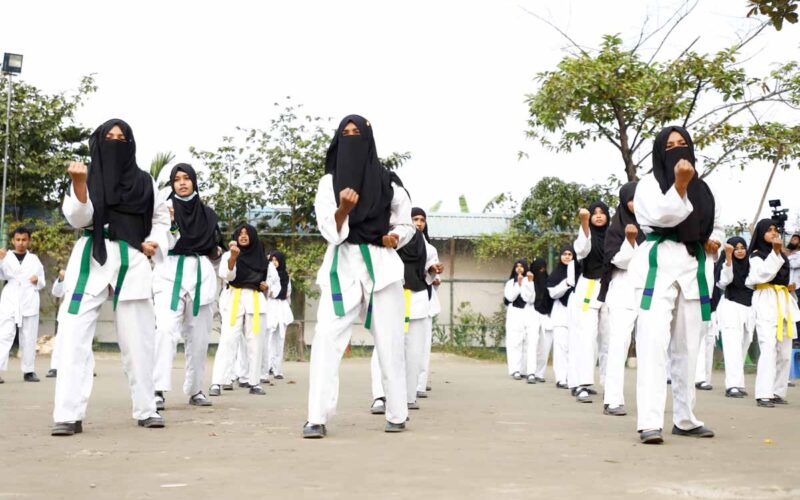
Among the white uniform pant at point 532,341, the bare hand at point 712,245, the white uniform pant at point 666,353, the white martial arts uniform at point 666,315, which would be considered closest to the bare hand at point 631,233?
the white martial arts uniform at point 666,315

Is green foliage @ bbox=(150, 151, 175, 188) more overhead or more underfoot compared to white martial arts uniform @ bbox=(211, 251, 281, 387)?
more overhead

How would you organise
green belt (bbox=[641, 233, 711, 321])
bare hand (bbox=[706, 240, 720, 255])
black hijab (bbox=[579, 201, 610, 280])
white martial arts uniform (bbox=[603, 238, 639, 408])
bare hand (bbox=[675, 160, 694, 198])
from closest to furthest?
bare hand (bbox=[675, 160, 694, 198])
green belt (bbox=[641, 233, 711, 321])
bare hand (bbox=[706, 240, 720, 255])
white martial arts uniform (bbox=[603, 238, 639, 408])
black hijab (bbox=[579, 201, 610, 280])

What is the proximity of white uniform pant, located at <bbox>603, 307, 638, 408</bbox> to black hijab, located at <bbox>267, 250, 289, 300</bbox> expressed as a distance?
24.1ft

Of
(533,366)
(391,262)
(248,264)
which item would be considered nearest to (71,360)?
(391,262)

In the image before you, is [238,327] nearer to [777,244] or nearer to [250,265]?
[250,265]

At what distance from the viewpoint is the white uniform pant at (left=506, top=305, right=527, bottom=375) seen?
1809 cm

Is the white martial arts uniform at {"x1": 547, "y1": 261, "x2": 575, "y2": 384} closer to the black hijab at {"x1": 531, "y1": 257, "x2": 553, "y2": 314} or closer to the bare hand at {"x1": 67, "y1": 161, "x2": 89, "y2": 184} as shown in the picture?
the black hijab at {"x1": 531, "y1": 257, "x2": 553, "y2": 314}

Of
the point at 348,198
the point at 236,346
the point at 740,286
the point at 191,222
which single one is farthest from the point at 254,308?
the point at 740,286

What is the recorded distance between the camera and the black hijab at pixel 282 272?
55.1 ft

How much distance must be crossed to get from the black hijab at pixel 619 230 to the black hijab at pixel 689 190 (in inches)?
88.6

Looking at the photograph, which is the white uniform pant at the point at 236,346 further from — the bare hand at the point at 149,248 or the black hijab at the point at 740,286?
the black hijab at the point at 740,286

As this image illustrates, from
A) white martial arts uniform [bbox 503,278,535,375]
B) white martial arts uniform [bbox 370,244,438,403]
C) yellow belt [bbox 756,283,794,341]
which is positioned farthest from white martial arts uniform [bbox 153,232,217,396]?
white martial arts uniform [bbox 503,278,535,375]

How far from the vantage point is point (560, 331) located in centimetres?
1588

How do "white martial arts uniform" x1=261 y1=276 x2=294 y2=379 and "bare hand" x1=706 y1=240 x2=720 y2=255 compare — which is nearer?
"bare hand" x1=706 y1=240 x2=720 y2=255
